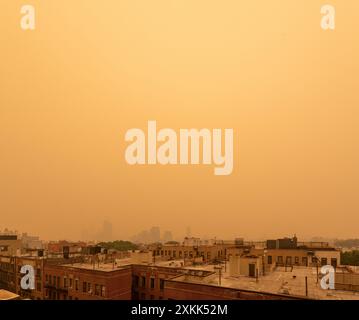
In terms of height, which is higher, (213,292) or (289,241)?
(213,292)

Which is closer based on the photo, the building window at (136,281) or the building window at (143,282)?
the building window at (143,282)

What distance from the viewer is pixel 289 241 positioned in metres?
28.8

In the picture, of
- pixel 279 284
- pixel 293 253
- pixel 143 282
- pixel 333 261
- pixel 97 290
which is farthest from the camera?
pixel 293 253

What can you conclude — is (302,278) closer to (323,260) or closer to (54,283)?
(323,260)

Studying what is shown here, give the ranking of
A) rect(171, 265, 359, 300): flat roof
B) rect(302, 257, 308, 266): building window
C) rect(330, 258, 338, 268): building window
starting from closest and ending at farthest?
rect(171, 265, 359, 300): flat roof → rect(330, 258, 338, 268): building window → rect(302, 257, 308, 266): building window

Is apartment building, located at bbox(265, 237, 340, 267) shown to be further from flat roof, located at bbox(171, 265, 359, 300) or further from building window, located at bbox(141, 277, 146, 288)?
flat roof, located at bbox(171, 265, 359, 300)

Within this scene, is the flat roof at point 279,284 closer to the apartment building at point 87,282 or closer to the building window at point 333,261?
the apartment building at point 87,282

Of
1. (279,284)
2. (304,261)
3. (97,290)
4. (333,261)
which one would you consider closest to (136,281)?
(97,290)

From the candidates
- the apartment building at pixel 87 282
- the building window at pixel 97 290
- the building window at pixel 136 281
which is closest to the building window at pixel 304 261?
the building window at pixel 136 281

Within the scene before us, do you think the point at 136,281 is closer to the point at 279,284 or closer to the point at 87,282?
the point at 87,282

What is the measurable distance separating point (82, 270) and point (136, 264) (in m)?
3.95

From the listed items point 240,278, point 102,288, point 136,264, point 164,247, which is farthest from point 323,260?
point 164,247

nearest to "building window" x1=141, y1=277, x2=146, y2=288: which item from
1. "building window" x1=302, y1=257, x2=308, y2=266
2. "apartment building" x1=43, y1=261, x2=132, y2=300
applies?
"apartment building" x1=43, y1=261, x2=132, y2=300

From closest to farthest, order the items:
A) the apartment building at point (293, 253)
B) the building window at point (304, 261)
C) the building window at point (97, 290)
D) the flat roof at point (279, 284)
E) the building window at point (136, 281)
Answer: the flat roof at point (279, 284) < the building window at point (97, 290) < the building window at point (136, 281) < the apartment building at point (293, 253) < the building window at point (304, 261)
